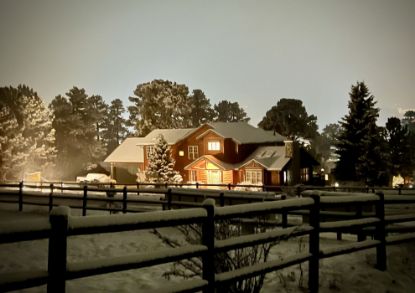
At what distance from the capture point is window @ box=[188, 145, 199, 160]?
49.4m

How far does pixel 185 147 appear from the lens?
165 ft

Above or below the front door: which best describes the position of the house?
above

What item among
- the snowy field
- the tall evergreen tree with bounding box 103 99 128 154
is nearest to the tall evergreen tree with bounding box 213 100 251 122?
the tall evergreen tree with bounding box 103 99 128 154

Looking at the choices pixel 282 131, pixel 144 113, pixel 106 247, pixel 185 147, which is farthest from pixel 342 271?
pixel 144 113

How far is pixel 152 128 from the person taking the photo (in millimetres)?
72875

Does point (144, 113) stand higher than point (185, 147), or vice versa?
point (144, 113)

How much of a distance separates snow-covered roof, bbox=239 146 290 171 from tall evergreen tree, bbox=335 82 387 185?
21.1 feet

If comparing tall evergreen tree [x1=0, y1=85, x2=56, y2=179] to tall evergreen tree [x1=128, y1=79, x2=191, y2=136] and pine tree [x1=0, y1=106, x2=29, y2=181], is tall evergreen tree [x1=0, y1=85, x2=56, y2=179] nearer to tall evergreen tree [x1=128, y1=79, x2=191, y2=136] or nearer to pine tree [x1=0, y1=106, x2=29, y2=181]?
pine tree [x1=0, y1=106, x2=29, y2=181]

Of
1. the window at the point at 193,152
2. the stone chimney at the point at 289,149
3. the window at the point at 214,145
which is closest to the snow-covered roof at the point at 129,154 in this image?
the window at the point at 193,152

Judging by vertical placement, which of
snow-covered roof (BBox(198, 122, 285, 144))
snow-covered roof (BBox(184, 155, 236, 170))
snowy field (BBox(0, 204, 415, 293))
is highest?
snow-covered roof (BBox(198, 122, 285, 144))

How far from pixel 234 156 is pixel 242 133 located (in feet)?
13.0

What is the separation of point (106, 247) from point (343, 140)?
37.0 m

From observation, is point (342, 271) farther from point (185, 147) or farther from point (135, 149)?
point (135, 149)

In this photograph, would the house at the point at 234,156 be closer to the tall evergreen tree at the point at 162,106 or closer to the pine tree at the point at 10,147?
the pine tree at the point at 10,147
